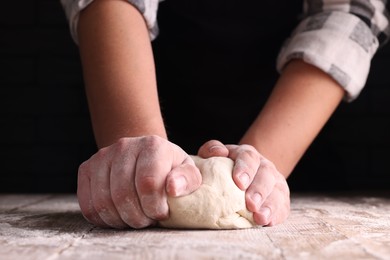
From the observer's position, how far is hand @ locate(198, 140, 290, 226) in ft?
2.93

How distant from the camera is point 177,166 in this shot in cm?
87

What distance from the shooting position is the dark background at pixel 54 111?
2135mm

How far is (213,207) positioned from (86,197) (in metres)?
0.18

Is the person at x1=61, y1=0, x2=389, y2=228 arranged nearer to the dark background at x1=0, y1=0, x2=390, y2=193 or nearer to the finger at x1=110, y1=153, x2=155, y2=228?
the finger at x1=110, y1=153, x2=155, y2=228

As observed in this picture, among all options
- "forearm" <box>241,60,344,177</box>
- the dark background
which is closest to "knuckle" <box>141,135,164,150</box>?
"forearm" <box>241,60,344,177</box>

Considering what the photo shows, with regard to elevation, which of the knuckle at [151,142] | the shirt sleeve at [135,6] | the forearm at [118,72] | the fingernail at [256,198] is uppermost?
the shirt sleeve at [135,6]

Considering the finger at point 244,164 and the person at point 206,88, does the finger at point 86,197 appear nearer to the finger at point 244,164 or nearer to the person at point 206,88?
the person at point 206,88

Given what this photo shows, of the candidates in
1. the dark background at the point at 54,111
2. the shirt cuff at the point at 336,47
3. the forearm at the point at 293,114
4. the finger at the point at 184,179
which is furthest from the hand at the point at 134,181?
the dark background at the point at 54,111

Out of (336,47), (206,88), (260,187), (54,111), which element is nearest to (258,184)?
(260,187)

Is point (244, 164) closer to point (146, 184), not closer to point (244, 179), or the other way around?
point (244, 179)

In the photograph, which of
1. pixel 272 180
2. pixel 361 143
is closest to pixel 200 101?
pixel 272 180

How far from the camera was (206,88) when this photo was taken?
155 cm

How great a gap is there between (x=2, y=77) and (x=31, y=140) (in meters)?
0.25

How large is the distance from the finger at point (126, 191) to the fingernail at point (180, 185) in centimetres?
6
